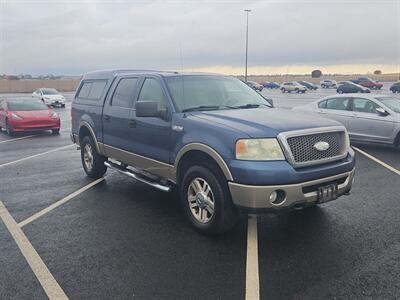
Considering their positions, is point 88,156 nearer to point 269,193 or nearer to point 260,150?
point 260,150

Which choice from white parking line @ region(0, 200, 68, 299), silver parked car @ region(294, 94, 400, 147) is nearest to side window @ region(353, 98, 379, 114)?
silver parked car @ region(294, 94, 400, 147)

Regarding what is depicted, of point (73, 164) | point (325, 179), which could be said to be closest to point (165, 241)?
point (325, 179)

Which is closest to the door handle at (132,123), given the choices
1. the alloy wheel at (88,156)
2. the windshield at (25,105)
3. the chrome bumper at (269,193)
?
the alloy wheel at (88,156)

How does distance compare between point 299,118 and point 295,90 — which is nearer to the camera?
point 299,118

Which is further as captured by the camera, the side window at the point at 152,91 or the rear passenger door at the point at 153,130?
the side window at the point at 152,91

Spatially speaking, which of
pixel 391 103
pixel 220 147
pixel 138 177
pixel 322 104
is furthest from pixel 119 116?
pixel 391 103

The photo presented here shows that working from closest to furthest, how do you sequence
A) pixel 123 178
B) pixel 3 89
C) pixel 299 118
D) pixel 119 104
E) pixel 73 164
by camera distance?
pixel 299 118
pixel 119 104
pixel 123 178
pixel 73 164
pixel 3 89

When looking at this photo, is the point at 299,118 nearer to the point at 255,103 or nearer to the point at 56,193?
the point at 255,103

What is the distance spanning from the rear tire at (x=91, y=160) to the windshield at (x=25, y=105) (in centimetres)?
893

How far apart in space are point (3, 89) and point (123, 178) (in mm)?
67619

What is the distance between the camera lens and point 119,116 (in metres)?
6.33

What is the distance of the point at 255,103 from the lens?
19.1 feet

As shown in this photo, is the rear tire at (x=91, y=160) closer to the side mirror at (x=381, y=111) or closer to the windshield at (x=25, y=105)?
the side mirror at (x=381, y=111)

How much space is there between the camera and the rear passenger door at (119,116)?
6.15 metres
